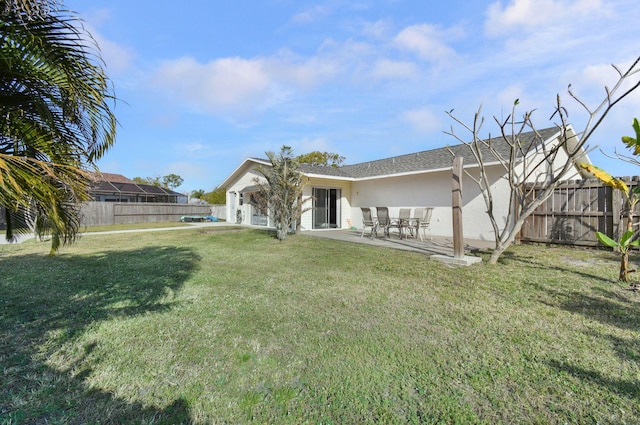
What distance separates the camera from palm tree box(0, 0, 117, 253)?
2.29m

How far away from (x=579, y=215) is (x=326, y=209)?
1067 cm

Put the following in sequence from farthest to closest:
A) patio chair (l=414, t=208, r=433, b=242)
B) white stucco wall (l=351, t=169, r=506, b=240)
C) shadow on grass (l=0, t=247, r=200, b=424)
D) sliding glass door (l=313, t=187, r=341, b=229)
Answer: sliding glass door (l=313, t=187, r=341, b=229) → white stucco wall (l=351, t=169, r=506, b=240) → patio chair (l=414, t=208, r=433, b=242) → shadow on grass (l=0, t=247, r=200, b=424)

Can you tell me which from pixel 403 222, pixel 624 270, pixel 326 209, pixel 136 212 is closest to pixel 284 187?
pixel 403 222

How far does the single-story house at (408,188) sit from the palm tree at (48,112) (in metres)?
10.00

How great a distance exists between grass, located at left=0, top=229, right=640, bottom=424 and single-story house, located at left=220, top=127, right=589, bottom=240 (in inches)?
208

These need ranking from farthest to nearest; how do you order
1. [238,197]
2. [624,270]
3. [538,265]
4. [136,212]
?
[136,212] → [238,197] → [538,265] → [624,270]

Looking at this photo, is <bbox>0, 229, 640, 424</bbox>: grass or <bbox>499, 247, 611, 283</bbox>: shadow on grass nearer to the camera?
<bbox>0, 229, 640, 424</bbox>: grass

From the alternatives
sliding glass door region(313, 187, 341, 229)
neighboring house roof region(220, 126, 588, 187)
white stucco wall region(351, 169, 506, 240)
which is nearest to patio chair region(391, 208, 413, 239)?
white stucco wall region(351, 169, 506, 240)

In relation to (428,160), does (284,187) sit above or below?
below

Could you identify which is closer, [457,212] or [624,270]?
[624,270]

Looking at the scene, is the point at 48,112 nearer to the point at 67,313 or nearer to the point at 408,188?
the point at 67,313

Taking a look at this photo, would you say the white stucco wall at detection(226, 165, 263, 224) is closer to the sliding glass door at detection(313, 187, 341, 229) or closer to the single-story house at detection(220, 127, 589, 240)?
the single-story house at detection(220, 127, 589, 240)

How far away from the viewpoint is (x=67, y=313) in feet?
13.0

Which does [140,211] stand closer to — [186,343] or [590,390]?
[186,343]
